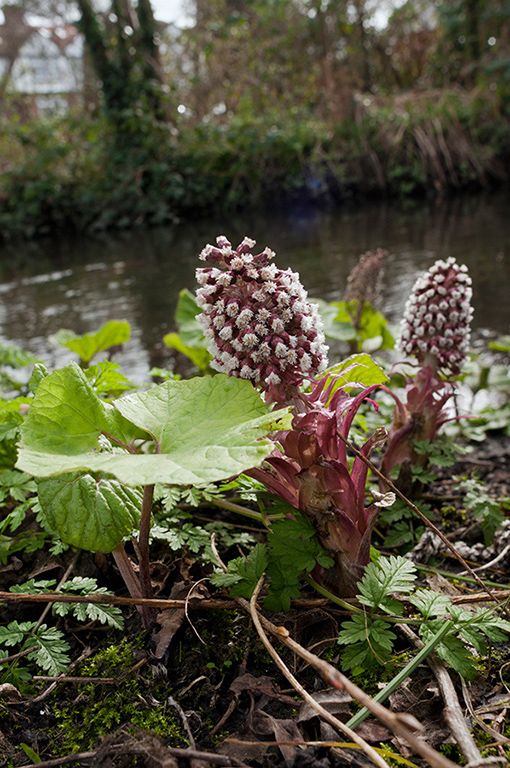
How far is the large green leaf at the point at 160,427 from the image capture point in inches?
38.2

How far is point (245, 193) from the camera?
1176 centimetres

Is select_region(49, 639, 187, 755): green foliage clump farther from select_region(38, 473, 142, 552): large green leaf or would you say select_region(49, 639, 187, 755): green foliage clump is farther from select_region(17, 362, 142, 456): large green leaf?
select_region(17, 362, 142, 456): large green leaf

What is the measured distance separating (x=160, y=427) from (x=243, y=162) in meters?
11.2

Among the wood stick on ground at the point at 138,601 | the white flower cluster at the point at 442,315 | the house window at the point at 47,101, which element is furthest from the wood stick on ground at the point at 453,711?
the house window at the point at 47,101

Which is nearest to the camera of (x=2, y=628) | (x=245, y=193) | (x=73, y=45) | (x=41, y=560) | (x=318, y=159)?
(x=2, y=628)

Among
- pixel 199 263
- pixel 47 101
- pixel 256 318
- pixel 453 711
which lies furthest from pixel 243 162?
pixel 453 711

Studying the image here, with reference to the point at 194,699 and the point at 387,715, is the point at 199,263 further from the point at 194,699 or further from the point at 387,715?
the point at 387,715

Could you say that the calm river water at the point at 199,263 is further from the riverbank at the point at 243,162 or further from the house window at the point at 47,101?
the house window at the point at 47,101

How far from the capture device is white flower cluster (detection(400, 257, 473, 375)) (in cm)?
178

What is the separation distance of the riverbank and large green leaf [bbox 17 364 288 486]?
1048cm

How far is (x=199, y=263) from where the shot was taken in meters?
6.80

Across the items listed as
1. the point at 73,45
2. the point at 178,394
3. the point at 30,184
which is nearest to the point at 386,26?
the point at 30,184

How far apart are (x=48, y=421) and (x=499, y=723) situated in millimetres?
1013

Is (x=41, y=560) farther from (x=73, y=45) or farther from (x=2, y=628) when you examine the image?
(x=73, y=45)
